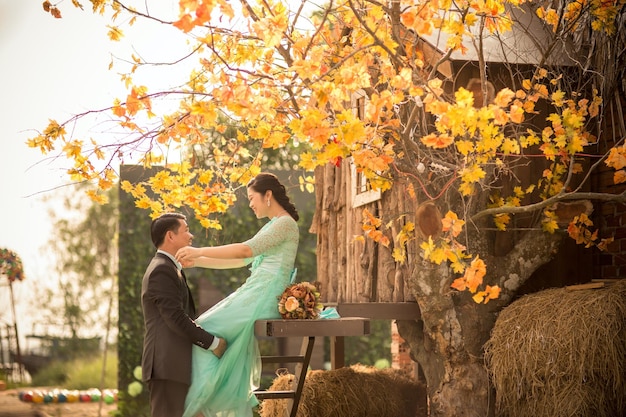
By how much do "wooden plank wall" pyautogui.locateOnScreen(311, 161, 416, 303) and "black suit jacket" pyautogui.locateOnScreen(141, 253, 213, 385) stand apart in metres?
1.83

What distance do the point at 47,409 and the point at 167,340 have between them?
274 inches

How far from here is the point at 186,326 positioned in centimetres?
498

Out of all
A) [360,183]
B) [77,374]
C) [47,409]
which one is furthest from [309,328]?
[77,374]

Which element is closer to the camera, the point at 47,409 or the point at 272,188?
the point at 272,188

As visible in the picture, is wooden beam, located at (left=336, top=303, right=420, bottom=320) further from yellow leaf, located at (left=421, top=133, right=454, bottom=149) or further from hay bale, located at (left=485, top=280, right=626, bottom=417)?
yellow leaf, located at (left=421, top=133, right=454, bottom=149)

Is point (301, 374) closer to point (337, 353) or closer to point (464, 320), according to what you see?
point (464, 320)

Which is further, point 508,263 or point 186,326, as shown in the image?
point 508,263

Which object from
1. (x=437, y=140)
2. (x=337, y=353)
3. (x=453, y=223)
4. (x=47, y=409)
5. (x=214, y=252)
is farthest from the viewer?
(x=47, y=409)

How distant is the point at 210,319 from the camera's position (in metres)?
5.33

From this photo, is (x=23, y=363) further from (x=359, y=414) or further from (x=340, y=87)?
(x=340, y=87)

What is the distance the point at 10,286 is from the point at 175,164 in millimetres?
7734

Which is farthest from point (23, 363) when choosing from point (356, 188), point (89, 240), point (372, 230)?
point (372, 230)

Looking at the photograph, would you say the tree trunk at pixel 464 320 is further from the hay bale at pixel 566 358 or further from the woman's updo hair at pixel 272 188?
the woman's updo hair at pixel 272 188

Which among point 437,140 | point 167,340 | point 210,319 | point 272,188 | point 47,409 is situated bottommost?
point 47,409
